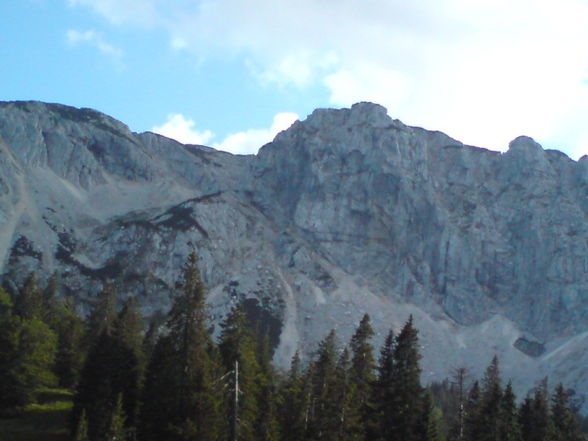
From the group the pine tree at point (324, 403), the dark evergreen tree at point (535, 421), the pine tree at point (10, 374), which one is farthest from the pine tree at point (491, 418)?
the pine tree at point (10, 374)

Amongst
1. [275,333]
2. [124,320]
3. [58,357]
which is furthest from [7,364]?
[275,333]

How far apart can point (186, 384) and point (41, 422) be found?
24.5m

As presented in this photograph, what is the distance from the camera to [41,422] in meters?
59.9

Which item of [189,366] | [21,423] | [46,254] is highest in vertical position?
[46,254]

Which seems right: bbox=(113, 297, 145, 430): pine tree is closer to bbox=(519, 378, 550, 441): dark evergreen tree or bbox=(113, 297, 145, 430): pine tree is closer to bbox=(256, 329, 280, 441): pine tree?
bbox=(256, 329, 280, 441): pine tree

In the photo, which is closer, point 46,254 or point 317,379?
point 317,379

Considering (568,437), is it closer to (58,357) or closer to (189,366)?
(189,366)

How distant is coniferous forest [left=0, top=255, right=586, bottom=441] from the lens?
40.8 metres

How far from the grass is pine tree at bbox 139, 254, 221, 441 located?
50.6 feet

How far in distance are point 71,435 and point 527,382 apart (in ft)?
502

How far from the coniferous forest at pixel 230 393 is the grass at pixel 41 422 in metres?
1.02

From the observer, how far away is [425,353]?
635 ft

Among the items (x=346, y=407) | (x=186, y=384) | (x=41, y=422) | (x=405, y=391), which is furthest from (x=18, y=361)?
(x=405, y=391)

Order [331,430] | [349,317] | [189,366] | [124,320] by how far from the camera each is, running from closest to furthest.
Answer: [189,366]
[331,430]
[124,320]
[349,317]
